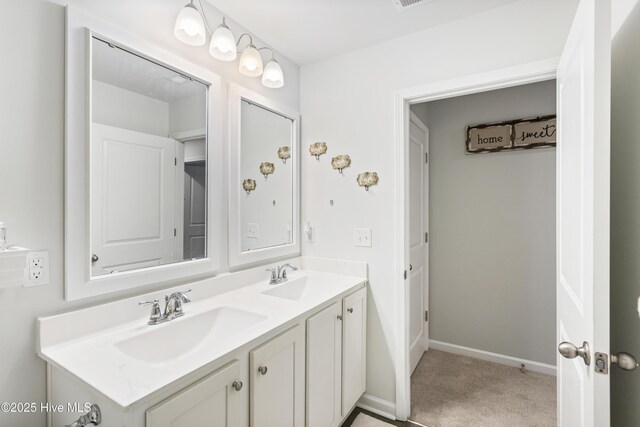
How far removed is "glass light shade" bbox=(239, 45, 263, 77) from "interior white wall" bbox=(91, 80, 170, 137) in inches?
19.4

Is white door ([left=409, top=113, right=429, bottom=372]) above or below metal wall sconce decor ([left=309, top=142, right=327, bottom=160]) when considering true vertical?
below

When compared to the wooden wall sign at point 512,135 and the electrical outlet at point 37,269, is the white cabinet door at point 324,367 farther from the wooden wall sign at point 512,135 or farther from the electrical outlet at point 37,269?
the wooden wall sign at point 512,135

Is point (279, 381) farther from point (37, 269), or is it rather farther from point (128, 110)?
point (128, 110)

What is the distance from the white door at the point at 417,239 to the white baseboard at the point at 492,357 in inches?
6.1

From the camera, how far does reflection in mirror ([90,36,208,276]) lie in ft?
4.07

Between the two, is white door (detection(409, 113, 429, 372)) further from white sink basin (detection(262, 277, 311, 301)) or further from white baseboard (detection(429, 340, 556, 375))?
white sink basin (detection(262, 277, 311, 301))

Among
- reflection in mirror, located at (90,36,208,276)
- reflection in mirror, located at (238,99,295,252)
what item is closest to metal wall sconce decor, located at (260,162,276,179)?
reflection in mirror, located at (238,99,295,252)

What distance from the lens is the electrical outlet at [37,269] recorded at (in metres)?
1.04

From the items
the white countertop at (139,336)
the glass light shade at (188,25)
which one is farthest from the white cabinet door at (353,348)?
the glass light shade at (188,25)

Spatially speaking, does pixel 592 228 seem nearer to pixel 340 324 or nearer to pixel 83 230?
pixel 340 324

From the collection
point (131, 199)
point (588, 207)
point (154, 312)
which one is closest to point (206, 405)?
point (154, 312)

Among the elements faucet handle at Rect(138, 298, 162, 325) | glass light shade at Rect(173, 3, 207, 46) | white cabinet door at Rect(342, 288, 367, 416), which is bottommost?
white cabinet door at Rect(342, 288, 367, 416)

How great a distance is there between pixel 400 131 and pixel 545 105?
4.67 ft

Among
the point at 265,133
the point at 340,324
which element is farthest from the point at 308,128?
the point at 340,324
